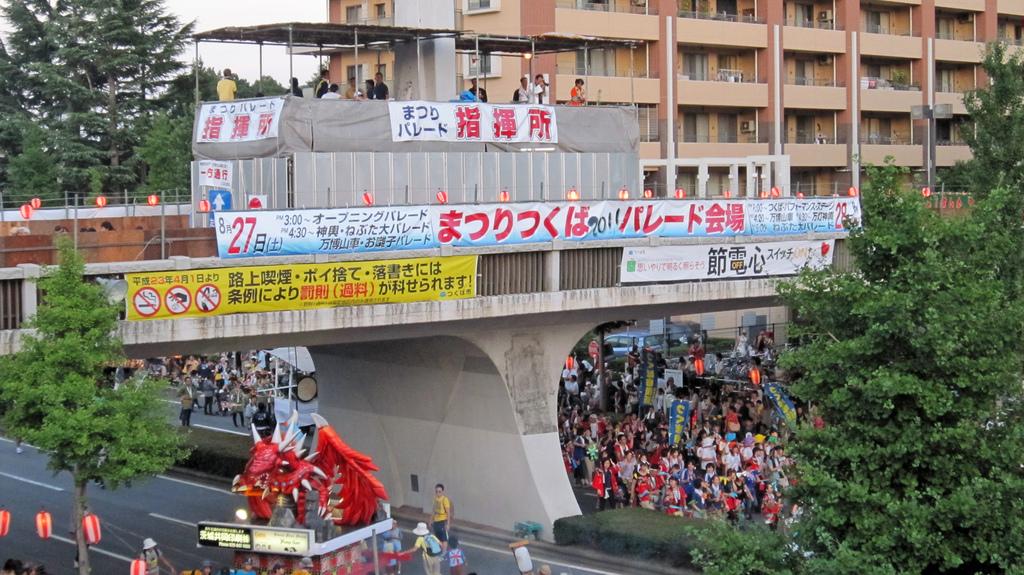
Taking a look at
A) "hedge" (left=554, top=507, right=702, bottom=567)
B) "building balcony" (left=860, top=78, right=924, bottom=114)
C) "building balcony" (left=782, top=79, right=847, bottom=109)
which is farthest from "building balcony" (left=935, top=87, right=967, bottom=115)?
"hedge" (left=554, top=507, right=702, bottom=567)

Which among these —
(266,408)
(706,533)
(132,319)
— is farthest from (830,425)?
(266,408)

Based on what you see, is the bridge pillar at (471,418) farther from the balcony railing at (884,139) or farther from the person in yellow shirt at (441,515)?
the balcony railing at (884,139)

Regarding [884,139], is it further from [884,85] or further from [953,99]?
[953,99]

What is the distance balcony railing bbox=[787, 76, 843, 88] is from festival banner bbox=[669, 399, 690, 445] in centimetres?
3096

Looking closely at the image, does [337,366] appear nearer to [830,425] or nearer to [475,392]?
[475,392]

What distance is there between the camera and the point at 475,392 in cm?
2825

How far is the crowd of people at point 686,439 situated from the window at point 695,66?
16.5 m

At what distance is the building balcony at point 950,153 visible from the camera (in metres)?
64.4

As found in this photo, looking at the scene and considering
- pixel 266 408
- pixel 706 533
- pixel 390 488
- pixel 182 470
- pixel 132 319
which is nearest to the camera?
pixel 706 533

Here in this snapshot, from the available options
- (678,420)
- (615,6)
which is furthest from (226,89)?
(615,6)

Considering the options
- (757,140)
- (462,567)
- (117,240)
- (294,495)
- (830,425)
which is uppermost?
(757,140)

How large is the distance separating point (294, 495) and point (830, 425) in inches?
409

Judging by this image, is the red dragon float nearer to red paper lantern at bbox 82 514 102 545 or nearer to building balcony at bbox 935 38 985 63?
red paper lantern at bbox 82 514 102 545

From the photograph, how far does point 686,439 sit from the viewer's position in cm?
3253
